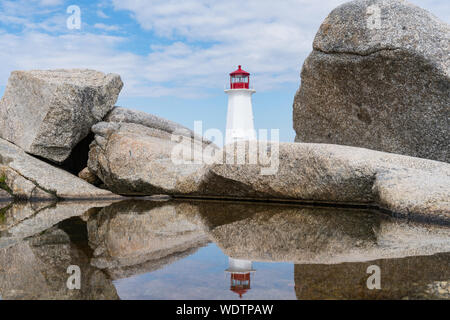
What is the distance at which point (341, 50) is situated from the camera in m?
9.04

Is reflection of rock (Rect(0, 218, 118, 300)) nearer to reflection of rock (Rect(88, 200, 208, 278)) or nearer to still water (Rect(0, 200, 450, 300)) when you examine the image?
still water (Rect(0, 200, 450, 300))

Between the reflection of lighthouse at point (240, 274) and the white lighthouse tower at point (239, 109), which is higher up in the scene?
the white lighthouse tower at point (239, 109)

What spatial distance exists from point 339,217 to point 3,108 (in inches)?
383

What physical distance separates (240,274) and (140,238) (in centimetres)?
205

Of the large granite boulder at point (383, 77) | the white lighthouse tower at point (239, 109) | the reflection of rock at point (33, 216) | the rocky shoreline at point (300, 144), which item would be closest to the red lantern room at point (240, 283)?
the reflection of rock at point (33, 216)

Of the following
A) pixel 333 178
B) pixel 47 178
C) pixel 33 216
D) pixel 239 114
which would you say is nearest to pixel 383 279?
pixel 333 178

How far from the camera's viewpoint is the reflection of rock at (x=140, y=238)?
13.4ft

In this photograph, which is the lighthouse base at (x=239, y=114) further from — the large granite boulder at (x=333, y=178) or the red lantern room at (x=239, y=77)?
the large granite boulder at (x=333, y=178)

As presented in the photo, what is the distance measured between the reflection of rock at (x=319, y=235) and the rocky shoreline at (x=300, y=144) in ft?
2.41

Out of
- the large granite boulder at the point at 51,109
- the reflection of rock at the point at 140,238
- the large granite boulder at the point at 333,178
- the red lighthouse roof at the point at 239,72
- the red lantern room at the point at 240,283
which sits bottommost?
the red lantern room at the point at 240,283

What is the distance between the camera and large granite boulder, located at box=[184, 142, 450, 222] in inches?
258

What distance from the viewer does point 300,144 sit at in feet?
27.4

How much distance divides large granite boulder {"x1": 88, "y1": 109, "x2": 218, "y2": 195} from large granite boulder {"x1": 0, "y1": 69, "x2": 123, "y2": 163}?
56 cm
